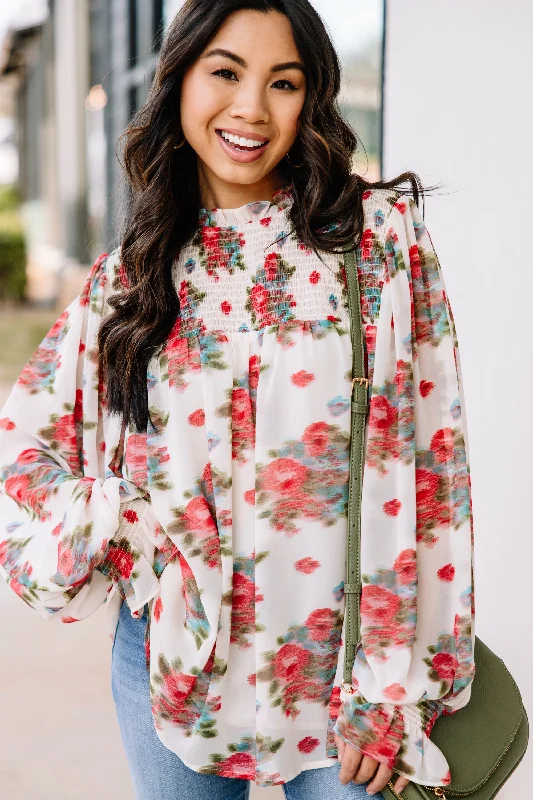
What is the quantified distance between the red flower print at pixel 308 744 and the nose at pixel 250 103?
1017mm

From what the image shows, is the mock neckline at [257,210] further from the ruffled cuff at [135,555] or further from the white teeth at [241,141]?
the ruffled cuff at [135,555]

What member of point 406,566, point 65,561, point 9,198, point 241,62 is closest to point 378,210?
point 241,62

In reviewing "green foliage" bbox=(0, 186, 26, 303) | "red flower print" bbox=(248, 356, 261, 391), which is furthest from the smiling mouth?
"green foliage" bbox=(0, 186, 26, 303)

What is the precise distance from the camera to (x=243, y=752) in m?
1.47

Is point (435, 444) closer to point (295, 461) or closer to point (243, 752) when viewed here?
point (295, 461)

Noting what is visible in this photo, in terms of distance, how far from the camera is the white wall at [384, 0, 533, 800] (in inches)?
82.9

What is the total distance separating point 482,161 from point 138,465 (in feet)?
4.08

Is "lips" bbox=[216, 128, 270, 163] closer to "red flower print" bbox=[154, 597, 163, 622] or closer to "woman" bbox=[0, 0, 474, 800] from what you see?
"woman" bbox=[0, 0, 474, 800]

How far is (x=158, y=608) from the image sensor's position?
1496 mm

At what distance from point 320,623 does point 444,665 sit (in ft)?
→ 0.68

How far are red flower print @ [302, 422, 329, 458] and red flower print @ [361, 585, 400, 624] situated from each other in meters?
0.23

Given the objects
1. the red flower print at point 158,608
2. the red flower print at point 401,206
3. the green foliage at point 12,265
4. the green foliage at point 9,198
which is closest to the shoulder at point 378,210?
the red flower print at point 401,206

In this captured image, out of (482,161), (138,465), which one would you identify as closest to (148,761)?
(138,465)

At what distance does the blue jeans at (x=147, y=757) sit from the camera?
4.99ft
